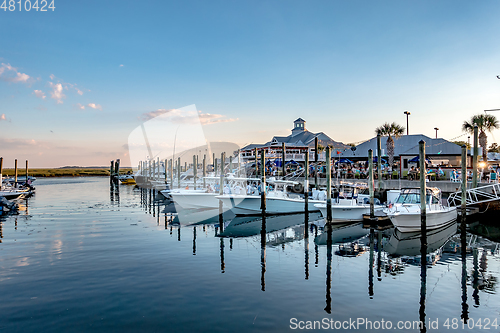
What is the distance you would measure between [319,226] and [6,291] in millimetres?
18887

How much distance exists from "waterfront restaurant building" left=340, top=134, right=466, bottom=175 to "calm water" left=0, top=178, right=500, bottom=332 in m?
26.2

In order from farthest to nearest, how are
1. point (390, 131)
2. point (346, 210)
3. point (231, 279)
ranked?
point (390, 131), point (346, 210), point (231, 279)

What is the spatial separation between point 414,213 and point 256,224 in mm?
10592

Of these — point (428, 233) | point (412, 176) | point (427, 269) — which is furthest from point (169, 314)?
point (412, 176)

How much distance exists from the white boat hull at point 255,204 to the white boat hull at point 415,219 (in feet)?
29.9

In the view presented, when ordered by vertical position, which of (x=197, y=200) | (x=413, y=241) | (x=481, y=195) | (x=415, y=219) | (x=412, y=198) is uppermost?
(x=412, y=198)

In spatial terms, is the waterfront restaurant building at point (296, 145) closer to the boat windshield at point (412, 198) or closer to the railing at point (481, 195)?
the railing at point (481, 195)

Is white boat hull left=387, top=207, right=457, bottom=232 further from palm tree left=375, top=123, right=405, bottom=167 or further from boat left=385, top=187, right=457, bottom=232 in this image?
palm tree left=375, top=123, right=405, bottom=167

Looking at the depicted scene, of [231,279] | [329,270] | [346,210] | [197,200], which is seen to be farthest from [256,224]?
[231,279]

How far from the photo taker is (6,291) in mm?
10656

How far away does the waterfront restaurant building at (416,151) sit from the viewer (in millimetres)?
42688

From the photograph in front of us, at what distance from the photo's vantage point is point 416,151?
145 feet

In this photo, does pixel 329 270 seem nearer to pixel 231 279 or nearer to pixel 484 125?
pixel 231 279

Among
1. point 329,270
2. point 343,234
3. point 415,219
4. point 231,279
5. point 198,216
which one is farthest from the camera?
point 198,216
